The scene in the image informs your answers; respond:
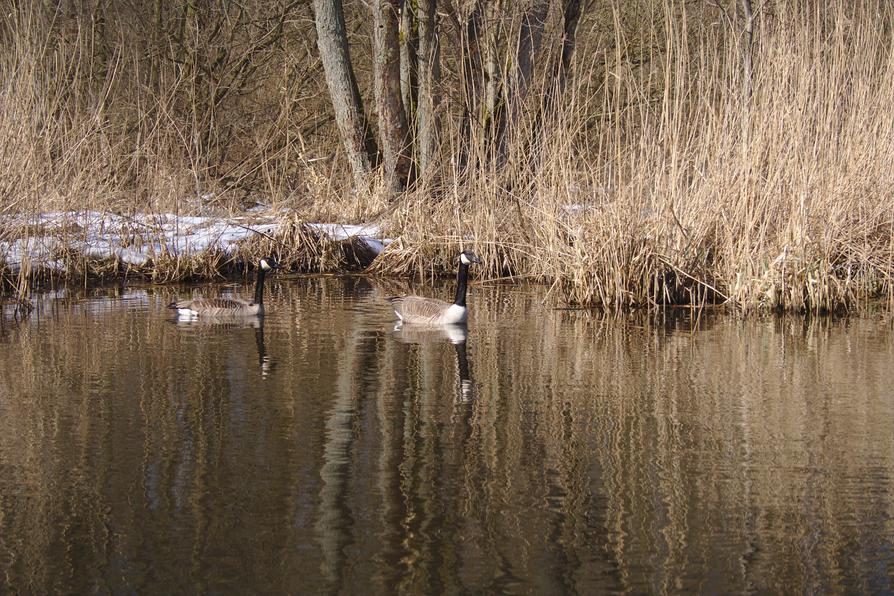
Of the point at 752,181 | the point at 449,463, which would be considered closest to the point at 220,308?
the point at 752,181

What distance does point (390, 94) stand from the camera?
14.5m

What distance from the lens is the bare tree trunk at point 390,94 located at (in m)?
14.3

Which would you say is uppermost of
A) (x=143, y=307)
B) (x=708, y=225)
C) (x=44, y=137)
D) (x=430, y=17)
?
(x=430, y=17)

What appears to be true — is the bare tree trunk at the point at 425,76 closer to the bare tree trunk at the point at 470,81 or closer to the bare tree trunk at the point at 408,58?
the bare tree trunk at the point at 408,58

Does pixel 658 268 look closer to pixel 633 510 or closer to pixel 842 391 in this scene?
pixel 842 391

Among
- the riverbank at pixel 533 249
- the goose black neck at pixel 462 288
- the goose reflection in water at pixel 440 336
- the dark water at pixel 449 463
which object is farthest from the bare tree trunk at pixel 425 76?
the dark water at pixel 449 463

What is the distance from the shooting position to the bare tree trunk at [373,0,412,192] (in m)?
14.3

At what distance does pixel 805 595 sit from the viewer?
3.35m

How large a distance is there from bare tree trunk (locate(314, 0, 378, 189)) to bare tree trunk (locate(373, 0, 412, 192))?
0.41 metres

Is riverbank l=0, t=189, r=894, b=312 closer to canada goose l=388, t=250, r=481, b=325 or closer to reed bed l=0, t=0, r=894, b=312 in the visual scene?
reed bed l=0, t=0, r=894, b=312

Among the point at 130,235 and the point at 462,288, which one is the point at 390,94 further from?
the point at 462,288

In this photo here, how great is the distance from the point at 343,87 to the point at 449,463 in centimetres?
1101

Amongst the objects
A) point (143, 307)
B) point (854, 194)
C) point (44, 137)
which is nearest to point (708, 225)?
point (854, 194)

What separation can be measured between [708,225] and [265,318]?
3702 mm
